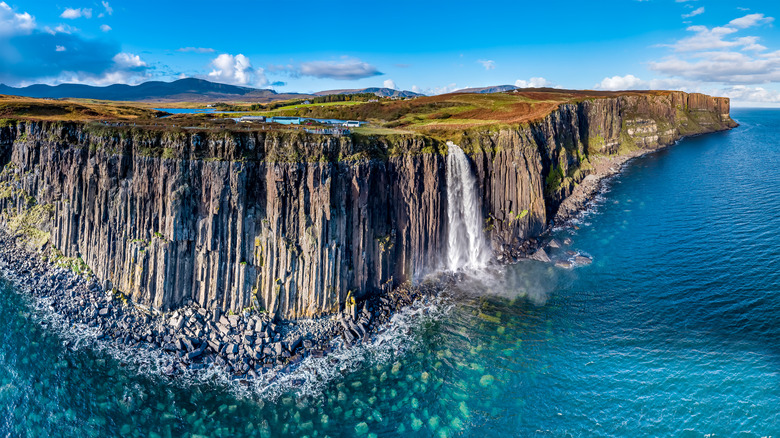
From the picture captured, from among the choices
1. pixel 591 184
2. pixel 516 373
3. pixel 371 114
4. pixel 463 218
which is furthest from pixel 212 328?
pixel 591 184

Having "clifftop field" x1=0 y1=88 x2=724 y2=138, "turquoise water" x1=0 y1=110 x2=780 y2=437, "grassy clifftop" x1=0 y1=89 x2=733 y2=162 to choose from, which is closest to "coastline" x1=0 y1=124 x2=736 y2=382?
"turquoise water" x1=0 y1=110 x2=780 y2=437

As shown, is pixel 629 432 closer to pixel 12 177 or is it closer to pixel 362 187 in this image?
pixel 362 187

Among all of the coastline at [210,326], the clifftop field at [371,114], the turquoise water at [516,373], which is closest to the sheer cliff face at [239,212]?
the coastline at [210,326]

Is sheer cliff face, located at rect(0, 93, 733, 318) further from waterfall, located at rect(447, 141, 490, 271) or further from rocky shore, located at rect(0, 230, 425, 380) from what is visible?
rocky shore, located at rect(0, 230, 425, 380)

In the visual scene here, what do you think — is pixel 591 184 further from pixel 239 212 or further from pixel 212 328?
pixel 212 328

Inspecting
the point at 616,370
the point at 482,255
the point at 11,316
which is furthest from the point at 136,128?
the point at 616,370

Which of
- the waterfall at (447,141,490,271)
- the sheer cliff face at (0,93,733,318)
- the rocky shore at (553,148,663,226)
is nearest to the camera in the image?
the sheer cliff face at (0,93,733,318)
